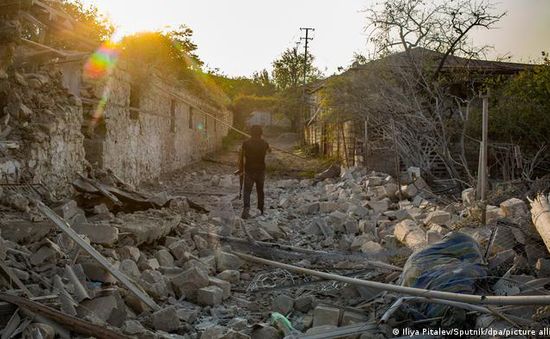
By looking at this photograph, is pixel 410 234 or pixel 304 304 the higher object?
pixel 410 234

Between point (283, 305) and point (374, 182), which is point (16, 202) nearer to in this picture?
point (283, 305)

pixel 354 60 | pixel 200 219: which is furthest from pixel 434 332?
pixel 354 60

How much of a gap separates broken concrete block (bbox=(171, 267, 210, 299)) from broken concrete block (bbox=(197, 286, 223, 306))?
98 millimetres

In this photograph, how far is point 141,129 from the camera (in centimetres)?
1137

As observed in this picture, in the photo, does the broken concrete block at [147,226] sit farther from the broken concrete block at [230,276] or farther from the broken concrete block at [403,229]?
the broken concrete block at [403,229]

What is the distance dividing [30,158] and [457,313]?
510cm

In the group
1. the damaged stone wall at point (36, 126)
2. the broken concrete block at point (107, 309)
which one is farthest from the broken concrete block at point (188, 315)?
the damaged stone wall at point (36, 126)

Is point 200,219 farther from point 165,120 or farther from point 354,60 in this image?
point 354,60

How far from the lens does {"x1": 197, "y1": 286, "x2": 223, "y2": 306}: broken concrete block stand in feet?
13.4

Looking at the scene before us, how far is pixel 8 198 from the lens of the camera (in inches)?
177

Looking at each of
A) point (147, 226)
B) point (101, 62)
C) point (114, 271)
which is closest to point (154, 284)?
point (114, 271)

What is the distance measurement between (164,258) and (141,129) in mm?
7099

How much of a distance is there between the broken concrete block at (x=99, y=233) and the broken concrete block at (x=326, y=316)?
7.22 feet

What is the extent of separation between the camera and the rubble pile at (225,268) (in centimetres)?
327
